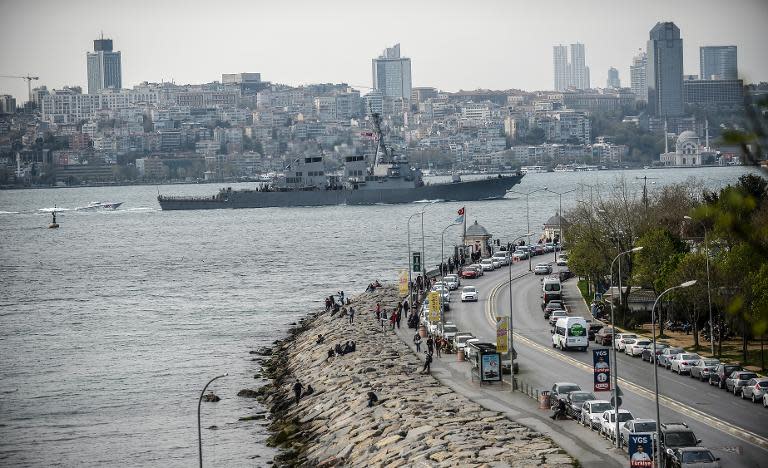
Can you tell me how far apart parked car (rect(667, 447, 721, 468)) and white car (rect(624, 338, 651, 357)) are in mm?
12665

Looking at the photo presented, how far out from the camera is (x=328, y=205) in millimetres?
155500

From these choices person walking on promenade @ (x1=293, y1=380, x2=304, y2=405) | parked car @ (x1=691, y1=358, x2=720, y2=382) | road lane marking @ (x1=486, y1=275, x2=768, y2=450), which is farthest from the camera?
person walking on promenade @ (x1=293, y1=380, x2=304, y2=405)

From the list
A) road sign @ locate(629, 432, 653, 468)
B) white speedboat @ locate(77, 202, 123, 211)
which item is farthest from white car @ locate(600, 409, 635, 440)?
white speedboat @ locate(77, 202, 123, 211)

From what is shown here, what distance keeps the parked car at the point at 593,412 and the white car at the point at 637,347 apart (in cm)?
901

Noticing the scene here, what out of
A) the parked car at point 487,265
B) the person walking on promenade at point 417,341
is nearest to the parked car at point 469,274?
the parked car at point 487,265

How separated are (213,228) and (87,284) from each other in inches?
2148

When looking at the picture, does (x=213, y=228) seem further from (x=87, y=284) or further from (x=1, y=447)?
(x=1, y=447)

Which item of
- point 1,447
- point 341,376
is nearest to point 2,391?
point 1,447

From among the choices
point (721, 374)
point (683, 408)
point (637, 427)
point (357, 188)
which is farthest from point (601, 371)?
point (357, 188)

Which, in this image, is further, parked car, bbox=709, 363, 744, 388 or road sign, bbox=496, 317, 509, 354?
road sign, bbox=496, 317, 509, 354

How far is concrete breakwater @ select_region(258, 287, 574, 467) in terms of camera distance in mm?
21359

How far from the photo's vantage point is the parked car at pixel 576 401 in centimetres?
2402

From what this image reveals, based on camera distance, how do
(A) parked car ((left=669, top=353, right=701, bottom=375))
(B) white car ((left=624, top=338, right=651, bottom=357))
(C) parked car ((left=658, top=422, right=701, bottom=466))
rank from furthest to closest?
(B) white car ((left=624, top=338, right=651, bottom=357)), (A) parked car ((left=669, top=353, right=701, bottom=375)), (C) parked car ((left=658, top=422, right=701, bottom=466))

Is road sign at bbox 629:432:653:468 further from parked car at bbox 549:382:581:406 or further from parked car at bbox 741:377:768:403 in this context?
parked car at bbox 741:377:768:403
